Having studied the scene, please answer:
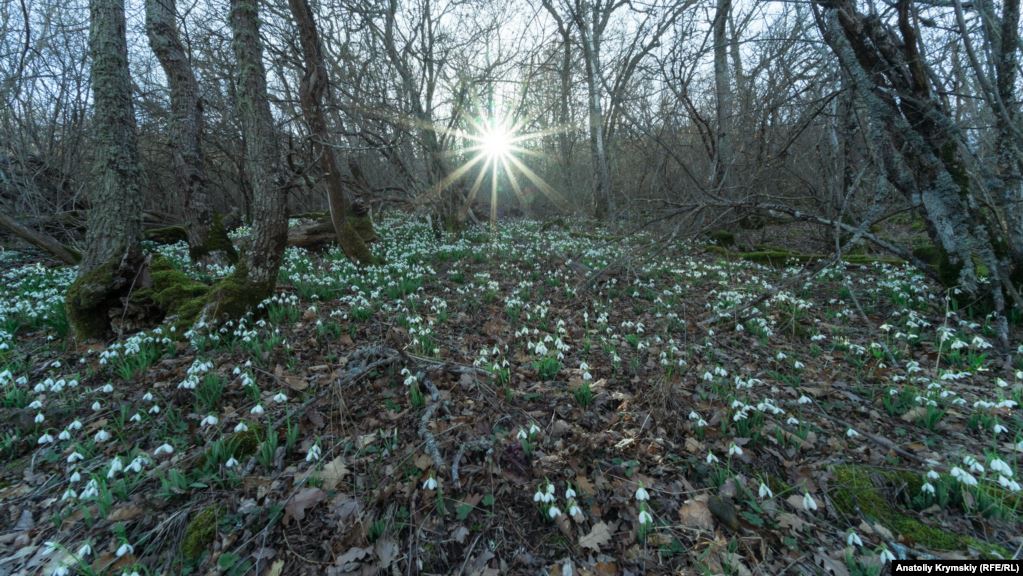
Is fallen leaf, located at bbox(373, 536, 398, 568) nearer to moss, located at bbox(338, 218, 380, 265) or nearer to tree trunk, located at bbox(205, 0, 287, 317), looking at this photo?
tree trunk, located at bbox(205, 0, 287, 317)

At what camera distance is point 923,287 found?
17.8ft

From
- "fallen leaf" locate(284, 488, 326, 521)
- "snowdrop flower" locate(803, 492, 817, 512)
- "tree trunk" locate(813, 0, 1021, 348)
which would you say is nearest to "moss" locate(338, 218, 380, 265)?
"fallen leaf" locate(284, 488, 326, 521)

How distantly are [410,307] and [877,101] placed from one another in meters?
6.33

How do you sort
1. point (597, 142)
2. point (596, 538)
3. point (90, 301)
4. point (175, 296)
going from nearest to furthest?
point (596, 538), point (90, 301), point (175, 296), point (597, 142)

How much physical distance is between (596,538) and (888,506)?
5.61 ft

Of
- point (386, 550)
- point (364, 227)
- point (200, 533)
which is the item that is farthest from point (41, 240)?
point (386, 550)

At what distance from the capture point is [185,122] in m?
7.41

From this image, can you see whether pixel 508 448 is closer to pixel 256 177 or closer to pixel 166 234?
pixel 256 177

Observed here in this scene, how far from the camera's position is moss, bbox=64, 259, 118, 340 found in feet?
14.9

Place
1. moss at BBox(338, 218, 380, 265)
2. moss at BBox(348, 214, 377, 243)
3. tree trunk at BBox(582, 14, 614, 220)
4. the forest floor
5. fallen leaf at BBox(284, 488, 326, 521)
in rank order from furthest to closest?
tree trunk at BBox(582, 14, 614, 220)
moss at BBox(348, 214, 377, 243)
moss at BBox(338, 218, 380, 265)
fallen leaf at BBox(284, 488, 326, 521)
the forest floor

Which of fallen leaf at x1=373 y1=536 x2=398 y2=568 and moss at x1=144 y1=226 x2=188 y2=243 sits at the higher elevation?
moss at x1=144 y1=226 x2=188 y2=243

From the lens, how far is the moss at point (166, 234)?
35.7 ft

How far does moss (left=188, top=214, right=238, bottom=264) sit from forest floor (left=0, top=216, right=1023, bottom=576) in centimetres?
280

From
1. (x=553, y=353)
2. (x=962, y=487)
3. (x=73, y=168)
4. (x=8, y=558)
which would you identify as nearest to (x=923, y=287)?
(x=962, y=487)
